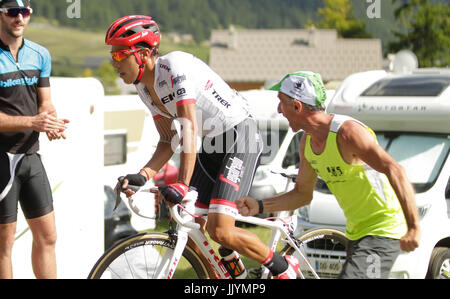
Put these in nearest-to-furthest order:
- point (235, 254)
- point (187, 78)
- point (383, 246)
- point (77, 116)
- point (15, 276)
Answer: point (383, 246), point (187, 78), point (235, 254), point (15, 276), point (77, 116)

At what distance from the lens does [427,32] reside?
46031mm

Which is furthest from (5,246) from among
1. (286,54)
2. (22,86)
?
(286,54)

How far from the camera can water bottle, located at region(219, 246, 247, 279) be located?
431 cm

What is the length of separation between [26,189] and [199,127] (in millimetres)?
1353

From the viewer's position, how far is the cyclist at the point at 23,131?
443 cm

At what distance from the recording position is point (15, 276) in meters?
5.45

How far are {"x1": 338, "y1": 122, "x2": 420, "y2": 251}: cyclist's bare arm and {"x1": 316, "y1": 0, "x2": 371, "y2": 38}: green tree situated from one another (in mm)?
68929

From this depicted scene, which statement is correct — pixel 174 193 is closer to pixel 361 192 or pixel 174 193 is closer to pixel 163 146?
pixel 163 146

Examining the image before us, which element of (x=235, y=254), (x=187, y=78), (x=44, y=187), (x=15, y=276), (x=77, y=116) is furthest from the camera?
(x=77, y=116)

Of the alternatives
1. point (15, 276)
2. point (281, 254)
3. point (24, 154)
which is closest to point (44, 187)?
point (24, 154)

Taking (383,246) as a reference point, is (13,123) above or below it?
above

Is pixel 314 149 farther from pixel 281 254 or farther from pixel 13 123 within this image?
pixel 13 123

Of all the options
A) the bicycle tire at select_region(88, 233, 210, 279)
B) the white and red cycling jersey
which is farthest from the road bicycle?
the white and red cycling jersey
